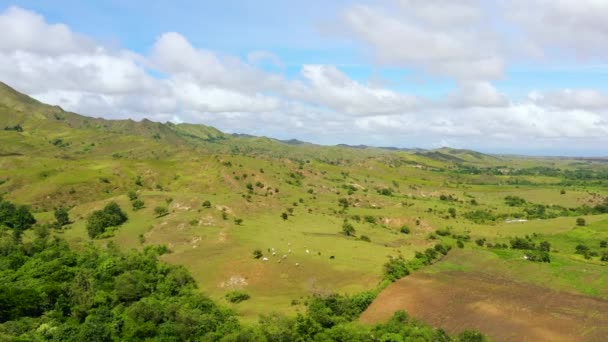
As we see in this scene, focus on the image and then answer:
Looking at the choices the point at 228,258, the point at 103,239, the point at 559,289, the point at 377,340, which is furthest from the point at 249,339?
the point at 103,239

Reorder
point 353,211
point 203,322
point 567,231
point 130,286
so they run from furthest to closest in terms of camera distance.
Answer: point 353,211, point 567,231, point 130,286, point 203,322

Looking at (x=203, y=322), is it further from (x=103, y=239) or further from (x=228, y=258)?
(x=103, y=239)

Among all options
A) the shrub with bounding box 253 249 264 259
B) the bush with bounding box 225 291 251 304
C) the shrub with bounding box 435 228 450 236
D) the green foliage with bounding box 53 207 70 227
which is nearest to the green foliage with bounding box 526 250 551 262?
the shrub with bounding box 435 228 450 236

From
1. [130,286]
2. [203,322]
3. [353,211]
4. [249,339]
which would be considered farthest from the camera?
[353,211]

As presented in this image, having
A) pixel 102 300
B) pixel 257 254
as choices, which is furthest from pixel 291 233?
pixel 102 300

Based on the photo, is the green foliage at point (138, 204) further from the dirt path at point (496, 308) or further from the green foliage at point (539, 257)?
the green foliage at point (539, 257)

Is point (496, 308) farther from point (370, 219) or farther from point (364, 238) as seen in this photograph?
point (370, 219)

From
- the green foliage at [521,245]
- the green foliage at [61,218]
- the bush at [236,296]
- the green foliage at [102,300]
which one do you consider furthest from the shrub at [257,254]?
the green foliage at [61,218]
